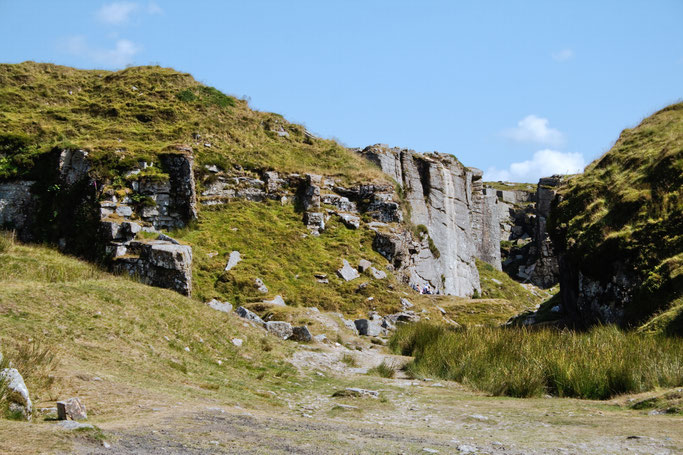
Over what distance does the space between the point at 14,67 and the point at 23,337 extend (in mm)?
33671

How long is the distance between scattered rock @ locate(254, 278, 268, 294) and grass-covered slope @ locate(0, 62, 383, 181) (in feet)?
28.2

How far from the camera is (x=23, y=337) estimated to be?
28.6 ft

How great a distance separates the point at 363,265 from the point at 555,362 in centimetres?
1911

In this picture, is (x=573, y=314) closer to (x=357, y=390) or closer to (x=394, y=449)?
(x=357, y=390)

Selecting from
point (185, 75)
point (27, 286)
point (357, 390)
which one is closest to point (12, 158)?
point (185, 75)

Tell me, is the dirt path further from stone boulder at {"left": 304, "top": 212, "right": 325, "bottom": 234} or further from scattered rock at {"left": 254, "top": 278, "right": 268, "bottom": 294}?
stone boulder at {"left": 304, "top": 212, "right": 325, "bottom": 234}

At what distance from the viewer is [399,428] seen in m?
7.29

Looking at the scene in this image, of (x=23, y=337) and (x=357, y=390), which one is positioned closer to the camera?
(x=23, y=337)

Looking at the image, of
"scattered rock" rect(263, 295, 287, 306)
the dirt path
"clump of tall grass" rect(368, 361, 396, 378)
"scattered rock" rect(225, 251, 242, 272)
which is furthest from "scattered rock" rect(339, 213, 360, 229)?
the dirt path

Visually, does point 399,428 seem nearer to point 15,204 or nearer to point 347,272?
point 347,272

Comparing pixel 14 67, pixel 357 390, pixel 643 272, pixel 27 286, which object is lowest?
pixel 357 390

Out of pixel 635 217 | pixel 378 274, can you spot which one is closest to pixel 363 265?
pixel 378 274

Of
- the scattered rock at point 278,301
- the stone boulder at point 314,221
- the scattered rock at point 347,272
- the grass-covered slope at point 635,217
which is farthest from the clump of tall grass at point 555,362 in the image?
the stone boulder at point 314,221

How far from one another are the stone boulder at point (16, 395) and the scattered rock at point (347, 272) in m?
22.0
